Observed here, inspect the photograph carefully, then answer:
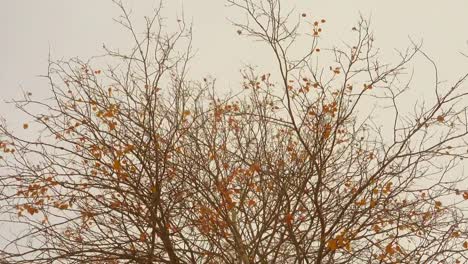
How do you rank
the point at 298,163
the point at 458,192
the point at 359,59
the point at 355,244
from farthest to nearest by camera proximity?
the point at 355,244
the point at 298,163
the point at 359,59
the point at 458,192

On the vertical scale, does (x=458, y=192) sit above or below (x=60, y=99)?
below

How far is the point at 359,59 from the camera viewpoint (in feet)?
16.3

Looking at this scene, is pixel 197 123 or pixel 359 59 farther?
pixel 197 123

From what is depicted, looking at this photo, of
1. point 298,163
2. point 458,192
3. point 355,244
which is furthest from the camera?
point 355,244

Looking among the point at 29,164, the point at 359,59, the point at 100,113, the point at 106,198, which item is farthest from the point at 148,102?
the point at 359,59

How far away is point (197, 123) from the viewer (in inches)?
246

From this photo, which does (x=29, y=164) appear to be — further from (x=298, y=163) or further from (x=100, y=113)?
(x=298, y=163)

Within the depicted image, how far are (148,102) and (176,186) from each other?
0.92 metres

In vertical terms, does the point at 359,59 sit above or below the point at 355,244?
above

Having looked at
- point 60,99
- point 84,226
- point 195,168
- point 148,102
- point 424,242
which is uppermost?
point 60,99

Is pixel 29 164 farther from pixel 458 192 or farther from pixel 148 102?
pixel 458 192

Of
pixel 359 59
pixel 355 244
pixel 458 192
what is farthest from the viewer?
pixel 355 244

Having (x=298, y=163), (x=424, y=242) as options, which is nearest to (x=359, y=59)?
(x=298, y=163)

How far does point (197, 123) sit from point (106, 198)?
1690 mm
